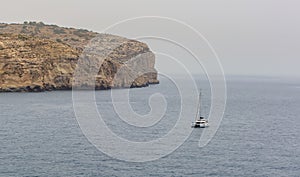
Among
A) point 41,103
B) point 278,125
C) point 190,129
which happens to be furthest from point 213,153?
point 41,103

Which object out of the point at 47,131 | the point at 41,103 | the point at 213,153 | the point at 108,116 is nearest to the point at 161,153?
the point at 213,153

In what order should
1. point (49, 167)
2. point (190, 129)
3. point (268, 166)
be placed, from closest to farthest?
point (49, 167) → point (268, 166) → point (190, 129)

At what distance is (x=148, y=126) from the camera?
13175 centimetres

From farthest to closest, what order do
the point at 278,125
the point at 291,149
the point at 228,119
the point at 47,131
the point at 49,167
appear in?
the point at 228,119, the point at 278,125, the point at 47,131, the point at 291,149, the point at 49,167

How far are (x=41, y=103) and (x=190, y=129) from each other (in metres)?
66.8

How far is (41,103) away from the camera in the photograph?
17312 centimetres

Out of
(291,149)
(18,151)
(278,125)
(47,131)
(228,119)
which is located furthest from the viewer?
(228,119)

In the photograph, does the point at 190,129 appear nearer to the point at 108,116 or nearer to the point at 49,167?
the point at 108,116

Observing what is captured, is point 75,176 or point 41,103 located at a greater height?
point 41,103

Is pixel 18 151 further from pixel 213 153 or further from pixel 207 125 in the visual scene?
pixel 207 125

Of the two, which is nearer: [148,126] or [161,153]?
[161,153]

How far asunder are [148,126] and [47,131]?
91.5 ft

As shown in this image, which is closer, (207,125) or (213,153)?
(213,153)

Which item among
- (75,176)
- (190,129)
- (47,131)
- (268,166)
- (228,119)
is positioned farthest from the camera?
(228,119)
